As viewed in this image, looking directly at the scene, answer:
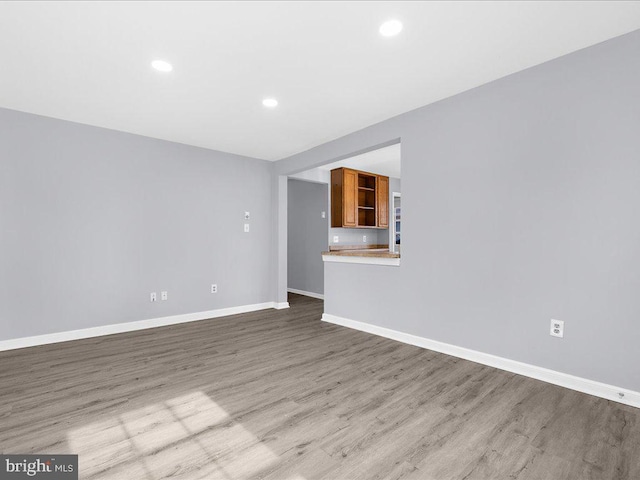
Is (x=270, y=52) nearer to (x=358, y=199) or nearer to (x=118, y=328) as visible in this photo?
(x=118, y=328)

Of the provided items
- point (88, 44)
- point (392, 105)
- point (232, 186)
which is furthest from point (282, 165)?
point (88, 44)

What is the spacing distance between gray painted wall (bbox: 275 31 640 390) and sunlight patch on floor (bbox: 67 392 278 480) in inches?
85.3

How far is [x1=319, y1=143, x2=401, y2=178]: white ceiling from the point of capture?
5013 millimetres

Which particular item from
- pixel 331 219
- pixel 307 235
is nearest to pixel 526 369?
pixel 331 219

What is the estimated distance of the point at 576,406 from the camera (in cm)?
208

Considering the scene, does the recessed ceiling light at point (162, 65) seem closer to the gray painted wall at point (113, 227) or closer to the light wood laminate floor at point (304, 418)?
the gray painted wall at point (113, 227)

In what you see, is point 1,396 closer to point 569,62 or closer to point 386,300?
point 386,300

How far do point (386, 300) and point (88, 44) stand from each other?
137 inches

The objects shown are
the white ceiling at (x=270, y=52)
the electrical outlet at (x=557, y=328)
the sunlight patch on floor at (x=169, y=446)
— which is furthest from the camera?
the electrical outlet at (x=557, y=328)

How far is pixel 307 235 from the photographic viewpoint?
6.66 meters

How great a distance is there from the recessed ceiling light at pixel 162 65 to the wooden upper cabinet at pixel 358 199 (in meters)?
3.74

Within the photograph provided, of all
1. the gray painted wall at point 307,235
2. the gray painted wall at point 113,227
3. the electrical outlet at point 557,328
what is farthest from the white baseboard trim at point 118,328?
the electrical outlet at point 557,328

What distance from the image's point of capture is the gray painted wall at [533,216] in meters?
2.15

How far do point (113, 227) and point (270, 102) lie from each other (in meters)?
2.48
